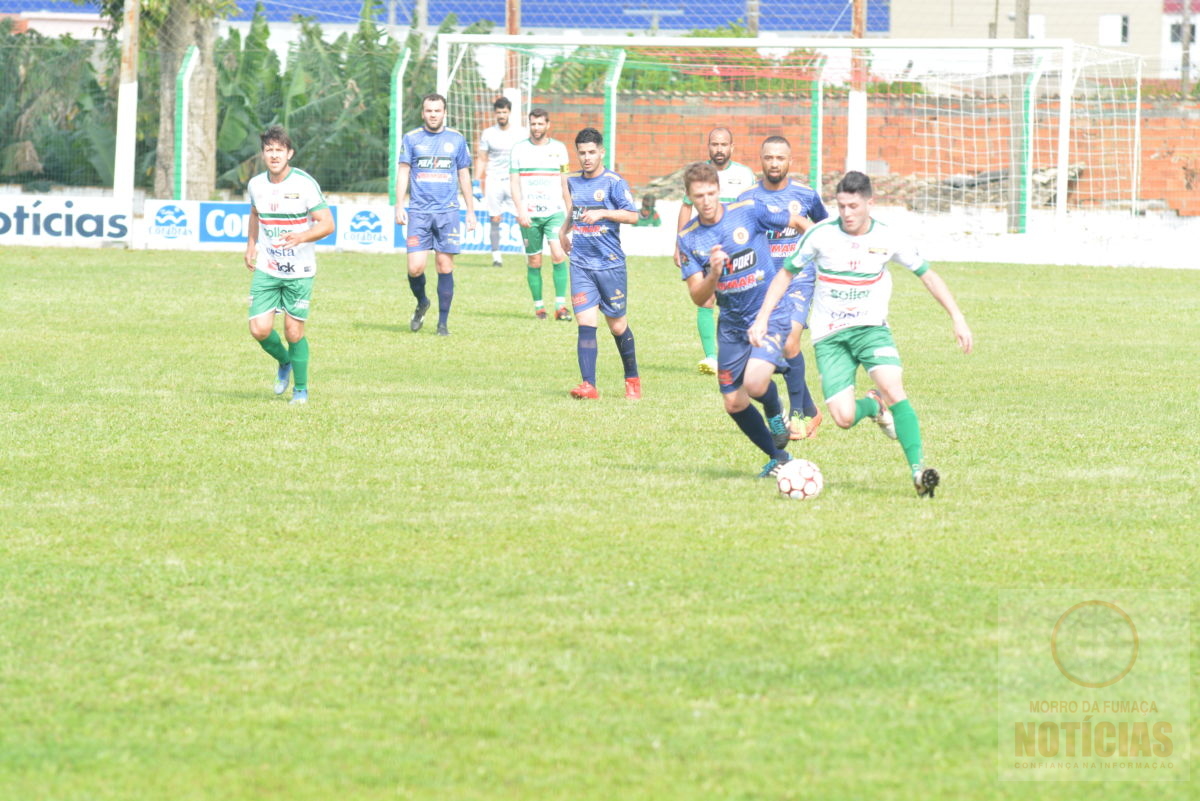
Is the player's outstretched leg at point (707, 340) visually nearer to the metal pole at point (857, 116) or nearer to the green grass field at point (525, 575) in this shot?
the green grass field at point (525, 575)

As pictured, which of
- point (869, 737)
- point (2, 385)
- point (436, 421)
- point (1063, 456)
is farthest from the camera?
point (2, 385)

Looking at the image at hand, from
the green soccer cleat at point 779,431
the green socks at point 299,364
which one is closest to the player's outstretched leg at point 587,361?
the green socks at point 299,364

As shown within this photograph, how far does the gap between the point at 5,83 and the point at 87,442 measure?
22125mm

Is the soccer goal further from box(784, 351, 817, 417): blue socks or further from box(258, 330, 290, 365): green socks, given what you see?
box(784, 351, 817, 417): blue socks

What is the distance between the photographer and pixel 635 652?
19.0 feet

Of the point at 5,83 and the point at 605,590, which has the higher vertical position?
the point at 5,83

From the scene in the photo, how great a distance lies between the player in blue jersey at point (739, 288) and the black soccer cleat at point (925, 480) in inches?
36.0

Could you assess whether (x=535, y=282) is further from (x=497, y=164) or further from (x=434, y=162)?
(x=497, y=164)

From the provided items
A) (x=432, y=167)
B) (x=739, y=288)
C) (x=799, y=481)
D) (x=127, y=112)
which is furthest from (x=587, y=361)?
(x=127, y=112)

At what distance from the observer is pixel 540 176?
18.2 meters

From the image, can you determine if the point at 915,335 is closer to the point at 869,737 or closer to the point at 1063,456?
the point at 1063,456

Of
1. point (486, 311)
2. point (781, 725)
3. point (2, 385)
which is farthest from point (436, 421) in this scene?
point (486, 311)

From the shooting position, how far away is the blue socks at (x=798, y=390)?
438 inches

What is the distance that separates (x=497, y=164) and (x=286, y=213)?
11.4 meters
